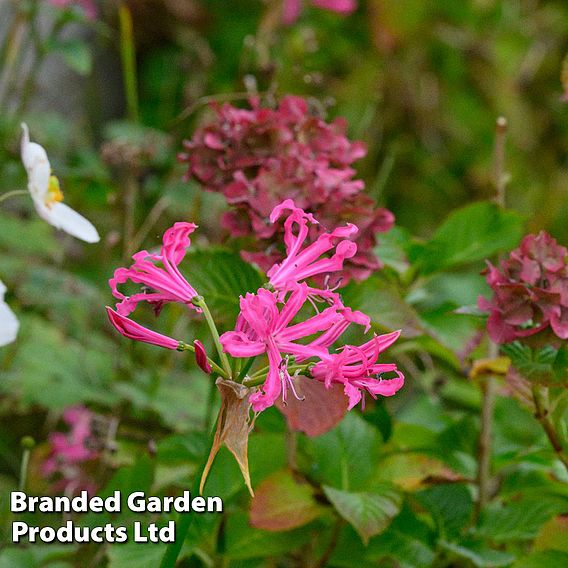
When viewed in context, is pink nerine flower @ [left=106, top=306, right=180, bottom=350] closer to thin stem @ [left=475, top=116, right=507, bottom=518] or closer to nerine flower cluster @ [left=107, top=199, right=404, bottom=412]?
nerine flower cluster @ [left=107, top=199, right=404, bottom=412]

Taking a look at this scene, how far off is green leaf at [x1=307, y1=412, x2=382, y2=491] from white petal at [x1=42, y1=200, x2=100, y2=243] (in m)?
0.29

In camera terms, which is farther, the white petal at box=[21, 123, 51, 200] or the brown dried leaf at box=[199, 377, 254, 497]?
the white petal at box=[21, 123, 51, 200]

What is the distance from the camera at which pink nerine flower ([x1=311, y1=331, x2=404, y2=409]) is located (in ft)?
1.50

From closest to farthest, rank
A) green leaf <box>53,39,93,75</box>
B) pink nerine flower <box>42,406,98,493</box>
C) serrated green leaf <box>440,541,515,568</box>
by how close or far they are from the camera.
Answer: serrated green leaf <box>440,541,515,568</box>
pink nerine flower <box>42,406,98,493</box>
green leaf <box>53,39,93,75</box>

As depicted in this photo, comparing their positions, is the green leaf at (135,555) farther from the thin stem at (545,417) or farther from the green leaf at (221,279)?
the thin stem at (545,417)

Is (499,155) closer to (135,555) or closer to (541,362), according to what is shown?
(541,362)

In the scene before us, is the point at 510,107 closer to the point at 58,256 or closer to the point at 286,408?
the point at 58,256

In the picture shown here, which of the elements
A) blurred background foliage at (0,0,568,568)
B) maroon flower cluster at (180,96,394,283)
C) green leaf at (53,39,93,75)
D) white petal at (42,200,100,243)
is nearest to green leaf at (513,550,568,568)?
blurred background foliage at (0,0,568,568)

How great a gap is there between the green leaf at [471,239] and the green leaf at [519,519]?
230mm

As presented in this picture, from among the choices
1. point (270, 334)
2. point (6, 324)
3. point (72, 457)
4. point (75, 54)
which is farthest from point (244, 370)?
point (75, 54)

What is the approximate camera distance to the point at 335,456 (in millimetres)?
755

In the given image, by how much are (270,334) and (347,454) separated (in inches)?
13.1

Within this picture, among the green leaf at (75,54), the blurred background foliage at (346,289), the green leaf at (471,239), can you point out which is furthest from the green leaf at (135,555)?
the green leaf at (75,54)

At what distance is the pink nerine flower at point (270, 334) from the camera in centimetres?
44
